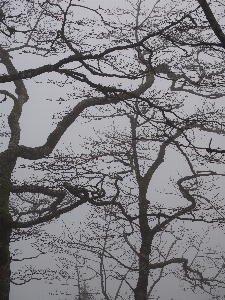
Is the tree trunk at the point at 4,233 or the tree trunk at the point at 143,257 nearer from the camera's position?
the tree trunk at the point at 4,233

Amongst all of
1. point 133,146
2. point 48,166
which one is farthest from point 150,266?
point 48,166

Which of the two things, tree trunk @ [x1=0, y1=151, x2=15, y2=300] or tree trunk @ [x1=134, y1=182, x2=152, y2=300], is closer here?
tree trunk @ [x1=0, y1=151, x2=15, y2=300]

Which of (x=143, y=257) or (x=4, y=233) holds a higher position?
(x=4, y=233)

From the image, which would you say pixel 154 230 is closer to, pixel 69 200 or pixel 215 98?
pixel 69 200

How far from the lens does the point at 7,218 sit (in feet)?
17.0

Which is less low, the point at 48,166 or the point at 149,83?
the point at 149,83

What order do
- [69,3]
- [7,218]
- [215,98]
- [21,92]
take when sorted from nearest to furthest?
[69,3], [7,218], [21,92], [215,98]

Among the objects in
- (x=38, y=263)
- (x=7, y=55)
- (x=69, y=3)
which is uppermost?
(x=38, y=263)

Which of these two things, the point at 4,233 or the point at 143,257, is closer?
the point at 4,233

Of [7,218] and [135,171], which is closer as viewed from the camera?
[7,218]

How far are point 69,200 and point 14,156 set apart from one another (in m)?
2.93

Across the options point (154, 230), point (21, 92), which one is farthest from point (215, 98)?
point (21, 92)

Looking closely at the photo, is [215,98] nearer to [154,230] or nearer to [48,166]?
[154,230]

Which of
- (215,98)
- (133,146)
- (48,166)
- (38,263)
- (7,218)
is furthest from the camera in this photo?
(38,263)
